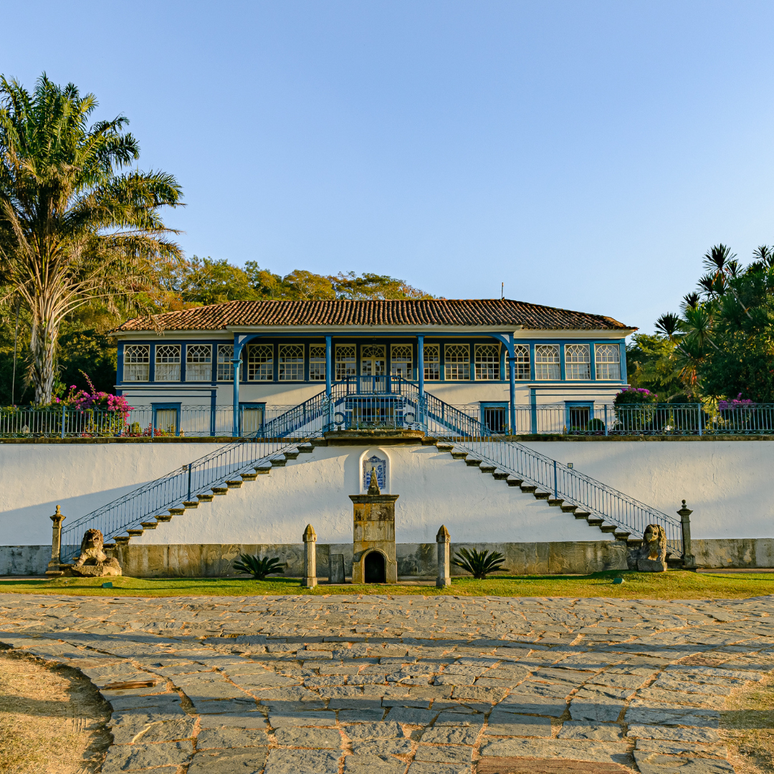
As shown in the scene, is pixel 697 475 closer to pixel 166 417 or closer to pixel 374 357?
pixel 374 357

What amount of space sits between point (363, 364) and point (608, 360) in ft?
28.1

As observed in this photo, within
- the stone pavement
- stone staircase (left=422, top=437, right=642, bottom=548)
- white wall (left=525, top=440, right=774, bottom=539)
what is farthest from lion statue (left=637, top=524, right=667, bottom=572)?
the stone pavement

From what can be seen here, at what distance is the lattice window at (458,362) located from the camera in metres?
24.0

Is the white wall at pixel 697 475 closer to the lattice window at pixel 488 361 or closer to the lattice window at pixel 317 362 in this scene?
the lattice window at pixel 488 361

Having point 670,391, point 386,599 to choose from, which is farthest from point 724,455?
point 670,391

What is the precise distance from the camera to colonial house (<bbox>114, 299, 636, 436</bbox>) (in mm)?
23500

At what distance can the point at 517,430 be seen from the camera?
21141 mm

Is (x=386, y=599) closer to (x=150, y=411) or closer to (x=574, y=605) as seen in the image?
(x=574, y=605)

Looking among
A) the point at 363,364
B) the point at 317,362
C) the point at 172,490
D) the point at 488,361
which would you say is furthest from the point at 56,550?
the point at 488,361

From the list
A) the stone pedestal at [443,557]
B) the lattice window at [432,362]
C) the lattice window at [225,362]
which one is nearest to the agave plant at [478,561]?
the stone pedestal at [443,557]

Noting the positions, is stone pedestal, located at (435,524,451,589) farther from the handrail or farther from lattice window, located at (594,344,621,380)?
lattice window, located at (594,344,621,380)

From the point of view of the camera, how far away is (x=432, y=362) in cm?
2403

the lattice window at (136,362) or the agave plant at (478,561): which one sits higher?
the lattice window at (136,362)

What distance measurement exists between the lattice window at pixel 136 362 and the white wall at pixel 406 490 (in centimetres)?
769
